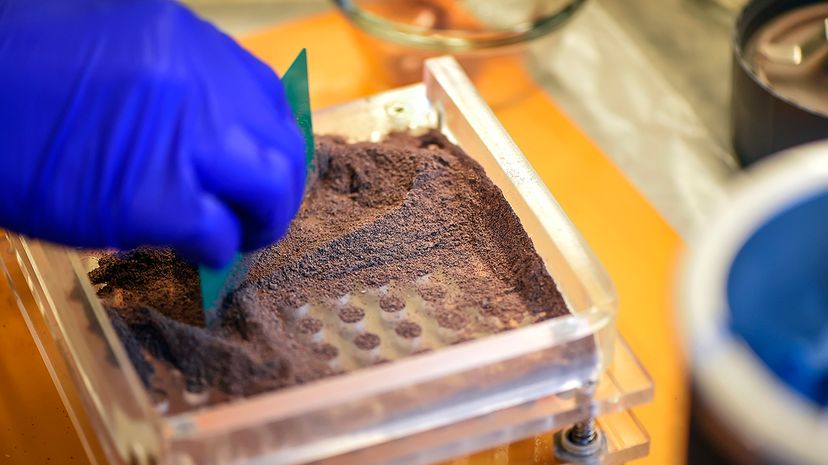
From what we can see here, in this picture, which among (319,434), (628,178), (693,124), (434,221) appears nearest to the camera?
(319,434)

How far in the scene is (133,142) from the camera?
66 centimetres

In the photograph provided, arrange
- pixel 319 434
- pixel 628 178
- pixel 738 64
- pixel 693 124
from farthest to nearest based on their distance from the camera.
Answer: pixel 693 124 < pixel 628 178 < pixel 738 64 < pixel 319 434

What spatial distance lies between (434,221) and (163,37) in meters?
0.27

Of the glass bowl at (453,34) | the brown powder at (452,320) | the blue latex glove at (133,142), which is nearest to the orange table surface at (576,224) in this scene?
the glass bowl at (453,34)

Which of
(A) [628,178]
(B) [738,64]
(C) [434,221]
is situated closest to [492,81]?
(A) [628,178]

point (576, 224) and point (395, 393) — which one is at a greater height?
Result: point (395, 393)

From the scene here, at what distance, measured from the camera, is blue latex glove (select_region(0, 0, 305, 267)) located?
0.65 meters

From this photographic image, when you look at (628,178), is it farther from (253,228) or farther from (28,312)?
(28,312)

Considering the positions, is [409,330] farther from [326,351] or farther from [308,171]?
[308,171]

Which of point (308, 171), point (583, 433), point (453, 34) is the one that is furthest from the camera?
point (453, 34)

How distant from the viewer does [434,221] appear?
2.67ft

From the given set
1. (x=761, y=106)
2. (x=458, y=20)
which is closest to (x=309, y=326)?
(x=761, y=106)

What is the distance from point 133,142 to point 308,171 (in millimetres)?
230

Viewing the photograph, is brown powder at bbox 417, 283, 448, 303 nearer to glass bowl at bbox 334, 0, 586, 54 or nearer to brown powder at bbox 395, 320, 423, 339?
brown powder at bbox 395, 320, 423, 339
